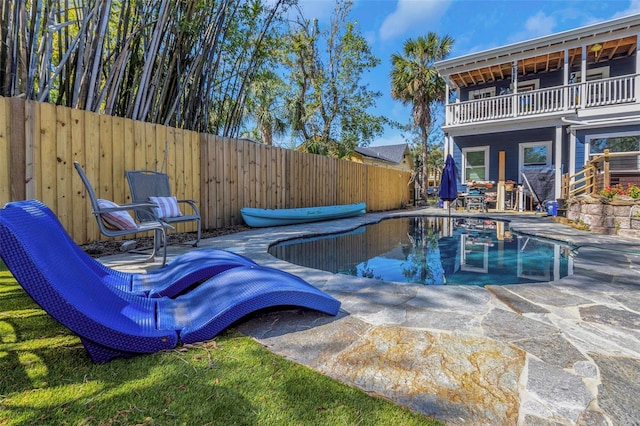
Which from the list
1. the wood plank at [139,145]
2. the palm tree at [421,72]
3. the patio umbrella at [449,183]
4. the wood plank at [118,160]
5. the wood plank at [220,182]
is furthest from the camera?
the palm tree at [421,72]

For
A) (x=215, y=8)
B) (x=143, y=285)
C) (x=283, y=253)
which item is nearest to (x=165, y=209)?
(x=283, y=253)

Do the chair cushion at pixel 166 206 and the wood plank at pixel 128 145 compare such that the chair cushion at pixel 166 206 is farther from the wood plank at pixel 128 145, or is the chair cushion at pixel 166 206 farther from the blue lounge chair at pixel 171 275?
the blue lounge chair at pixel 171 275

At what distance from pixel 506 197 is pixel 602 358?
1175 centimetres

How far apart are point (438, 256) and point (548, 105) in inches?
360

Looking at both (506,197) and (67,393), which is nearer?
(67,393)

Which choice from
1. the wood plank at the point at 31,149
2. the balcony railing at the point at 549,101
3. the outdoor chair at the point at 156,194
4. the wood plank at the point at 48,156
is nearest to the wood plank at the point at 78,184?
the wood plank at the point at 48,156

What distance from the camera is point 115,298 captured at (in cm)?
159

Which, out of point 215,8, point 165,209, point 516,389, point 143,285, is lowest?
point 516,389

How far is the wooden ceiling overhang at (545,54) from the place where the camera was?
9492mm

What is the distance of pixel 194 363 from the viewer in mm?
1389

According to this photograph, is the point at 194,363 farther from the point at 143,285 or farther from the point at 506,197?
the point at 506,197

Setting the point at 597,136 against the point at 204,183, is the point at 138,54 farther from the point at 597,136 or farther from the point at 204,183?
the point at 597,136

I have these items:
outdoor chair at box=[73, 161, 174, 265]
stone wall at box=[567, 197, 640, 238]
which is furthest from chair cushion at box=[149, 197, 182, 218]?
stone wall at box=[567, 197, 640, 238]

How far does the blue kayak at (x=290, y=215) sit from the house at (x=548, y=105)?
19.7 feet
